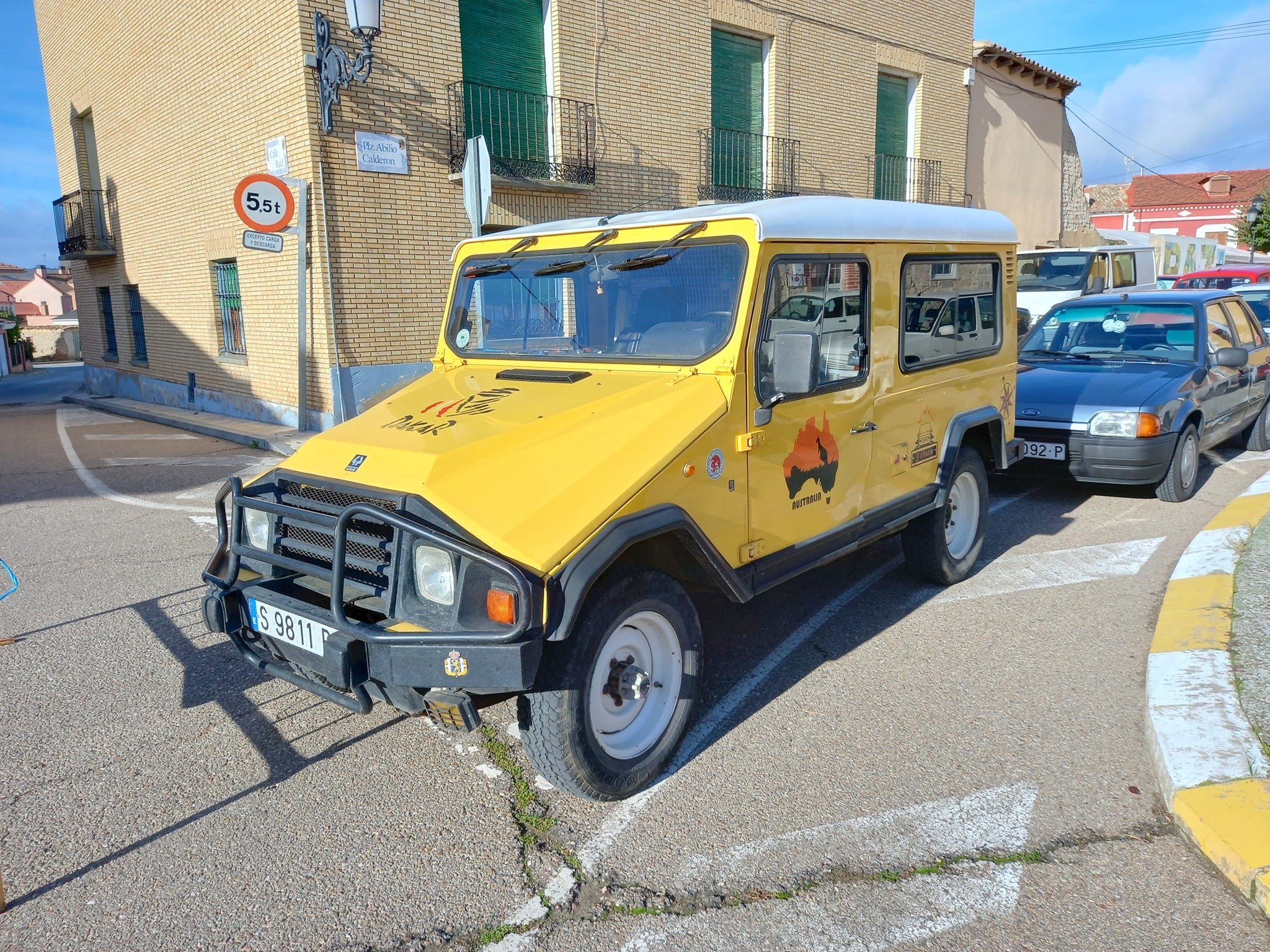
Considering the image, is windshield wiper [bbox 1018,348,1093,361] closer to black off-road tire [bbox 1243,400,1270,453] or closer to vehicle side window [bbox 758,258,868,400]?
black off-road tire [bbox 1243,400,1270,453]

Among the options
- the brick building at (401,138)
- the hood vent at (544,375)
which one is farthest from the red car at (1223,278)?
the hood vent at (544,375)

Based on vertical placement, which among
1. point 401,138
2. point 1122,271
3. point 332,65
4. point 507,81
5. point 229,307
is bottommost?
point 229,307

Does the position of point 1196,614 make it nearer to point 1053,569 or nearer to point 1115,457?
point 1053,569

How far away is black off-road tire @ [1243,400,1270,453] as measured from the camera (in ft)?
31.0

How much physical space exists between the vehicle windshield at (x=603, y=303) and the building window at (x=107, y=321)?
17884 millimetres

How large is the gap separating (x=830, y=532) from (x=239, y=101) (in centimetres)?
1159

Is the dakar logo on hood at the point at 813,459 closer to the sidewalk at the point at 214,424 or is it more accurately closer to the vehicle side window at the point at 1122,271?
the sidewalk at the point at 214,424

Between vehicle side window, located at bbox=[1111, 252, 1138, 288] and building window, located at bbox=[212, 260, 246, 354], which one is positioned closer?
building window, located at bbox=[212, 260, 246, 354]

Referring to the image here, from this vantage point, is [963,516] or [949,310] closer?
[949,310]

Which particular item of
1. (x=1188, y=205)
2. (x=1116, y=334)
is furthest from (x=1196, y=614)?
(x=1188, y=205)

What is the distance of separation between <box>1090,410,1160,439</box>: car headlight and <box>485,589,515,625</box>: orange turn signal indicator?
19.3 ft

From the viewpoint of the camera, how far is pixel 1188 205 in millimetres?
57219

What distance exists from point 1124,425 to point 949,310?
2725 mm

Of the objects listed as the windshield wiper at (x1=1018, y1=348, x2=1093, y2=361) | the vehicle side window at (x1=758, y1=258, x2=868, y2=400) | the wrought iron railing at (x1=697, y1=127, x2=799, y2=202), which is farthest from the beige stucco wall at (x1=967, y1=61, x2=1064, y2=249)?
the vehicle side window at (x1=758, y1=258, x2=868, y2=400)
